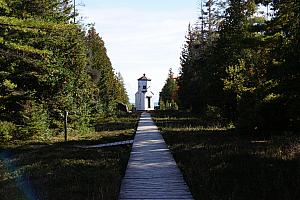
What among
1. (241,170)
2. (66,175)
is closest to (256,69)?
(241,170)

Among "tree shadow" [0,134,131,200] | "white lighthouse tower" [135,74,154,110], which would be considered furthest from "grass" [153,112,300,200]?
"white lighthouse tower" [135,74,154,110]

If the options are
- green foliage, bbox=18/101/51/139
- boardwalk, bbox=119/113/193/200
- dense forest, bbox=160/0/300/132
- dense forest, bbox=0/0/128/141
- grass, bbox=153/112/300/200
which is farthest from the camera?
green foliage, bbox=18/101/51/139

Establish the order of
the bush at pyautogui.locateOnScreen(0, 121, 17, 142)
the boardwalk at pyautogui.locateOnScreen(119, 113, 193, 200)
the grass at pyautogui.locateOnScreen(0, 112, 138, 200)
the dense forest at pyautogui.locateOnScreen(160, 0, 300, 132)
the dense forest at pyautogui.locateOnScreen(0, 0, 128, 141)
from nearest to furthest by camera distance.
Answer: the grass at pyautogui.locateOnScreen(0, 112, 138, 200) → the boardwalk at pyautogui.locateOnScreen(119, 113, 193, 200) → the dense forest at pyautogui.locateOnScreen(160, 0, 300, 132) → the bush at pyautogui.locateOnScreen(0, 121, 17, 142) → the dense forest at pyautogui.locateOnScreen(0, 0, 128, 141)

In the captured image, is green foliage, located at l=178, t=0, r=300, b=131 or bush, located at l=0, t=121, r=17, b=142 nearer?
green foliage, located at l=178, t=0, r=300, b=131

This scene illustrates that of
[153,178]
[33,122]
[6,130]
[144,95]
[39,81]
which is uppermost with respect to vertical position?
[144,95]

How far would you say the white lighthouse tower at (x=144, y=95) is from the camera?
98106 millimetres

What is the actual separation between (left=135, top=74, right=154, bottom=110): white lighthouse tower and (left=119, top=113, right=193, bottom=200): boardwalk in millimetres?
81459

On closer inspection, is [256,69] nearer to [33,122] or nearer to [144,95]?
[33,122]

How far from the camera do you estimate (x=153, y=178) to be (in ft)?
36.9

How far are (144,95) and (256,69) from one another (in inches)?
2918

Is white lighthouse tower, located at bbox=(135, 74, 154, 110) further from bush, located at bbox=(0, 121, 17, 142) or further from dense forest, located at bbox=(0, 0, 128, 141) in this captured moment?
bush, located at bbox=(0, 121, 17, 142)

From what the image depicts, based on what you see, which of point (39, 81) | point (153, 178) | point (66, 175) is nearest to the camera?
point (153, 178)

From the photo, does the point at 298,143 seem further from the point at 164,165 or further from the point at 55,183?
the point at 55,183

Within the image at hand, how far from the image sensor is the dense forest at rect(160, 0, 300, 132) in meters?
17.5
